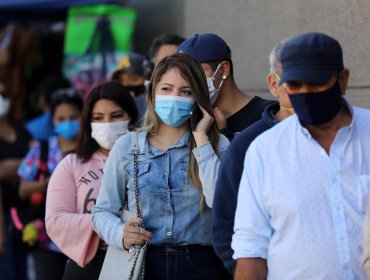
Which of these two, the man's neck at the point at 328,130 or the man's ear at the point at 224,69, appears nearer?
the man's neck at the point at 328,130

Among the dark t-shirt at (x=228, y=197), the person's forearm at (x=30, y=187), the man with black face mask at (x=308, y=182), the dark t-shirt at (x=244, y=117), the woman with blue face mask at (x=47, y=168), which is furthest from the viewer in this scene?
the person's forearm at (x=30, y=187)

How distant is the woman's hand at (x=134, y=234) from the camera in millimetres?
4066

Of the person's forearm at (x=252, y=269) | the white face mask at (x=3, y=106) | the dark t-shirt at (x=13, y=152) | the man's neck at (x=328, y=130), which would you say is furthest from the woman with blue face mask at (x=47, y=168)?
the man's neck at (x=328, y=130)

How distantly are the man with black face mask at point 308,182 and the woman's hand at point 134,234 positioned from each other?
29.5 inches

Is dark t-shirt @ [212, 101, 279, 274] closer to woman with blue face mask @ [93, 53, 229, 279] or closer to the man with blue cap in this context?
woman with blue face mask @ [93, 53, 229, 279]

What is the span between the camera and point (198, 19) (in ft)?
25.2

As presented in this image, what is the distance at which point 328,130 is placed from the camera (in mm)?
3377

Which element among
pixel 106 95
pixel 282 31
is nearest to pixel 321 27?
pixel 282 31

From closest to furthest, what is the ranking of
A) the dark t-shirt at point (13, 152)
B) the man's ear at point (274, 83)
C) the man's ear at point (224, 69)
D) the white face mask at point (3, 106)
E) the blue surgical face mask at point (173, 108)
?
1. the man's ear at point (274, 83)
2. the blue surgical face mask at point (173, 108)
3. the man's ear at point (224, 69)
4. the dark t-shirt at point (13, 152)
5. the white face mask at point (3, 106)

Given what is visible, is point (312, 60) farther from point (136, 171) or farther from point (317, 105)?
point (136, 171)

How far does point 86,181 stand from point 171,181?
0.96m

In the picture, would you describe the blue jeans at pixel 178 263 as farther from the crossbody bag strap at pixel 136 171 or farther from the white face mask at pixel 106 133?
the white face mask at pixel 106 133

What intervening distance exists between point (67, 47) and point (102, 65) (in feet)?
1.46

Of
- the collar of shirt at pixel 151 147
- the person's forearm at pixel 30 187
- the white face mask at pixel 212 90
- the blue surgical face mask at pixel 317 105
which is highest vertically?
the blue surgical face mask at pixel 317 105
